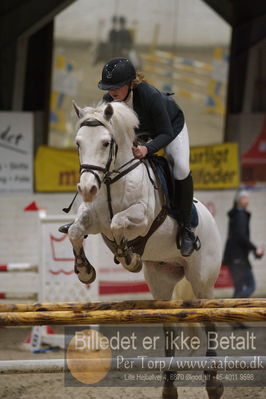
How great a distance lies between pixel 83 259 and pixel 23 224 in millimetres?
6319

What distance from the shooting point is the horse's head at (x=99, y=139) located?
3918mm

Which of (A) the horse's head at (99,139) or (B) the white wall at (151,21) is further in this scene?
(B) the white wall at (151,21)

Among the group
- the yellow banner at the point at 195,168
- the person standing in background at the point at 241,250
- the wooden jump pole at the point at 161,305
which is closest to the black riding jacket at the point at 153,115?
the wooden jump pole at the point at 161,305

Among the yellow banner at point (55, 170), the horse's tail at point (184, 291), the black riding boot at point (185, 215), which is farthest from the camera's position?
the yellow banner at point (55, 170)

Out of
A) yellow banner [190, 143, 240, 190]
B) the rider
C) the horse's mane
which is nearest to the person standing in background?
yellow banner [190, 143, 240, 190]

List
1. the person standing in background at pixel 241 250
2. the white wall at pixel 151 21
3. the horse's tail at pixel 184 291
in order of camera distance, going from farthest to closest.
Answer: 1. the white wall at pixel 151 21
2. the person standing in background at pixel 241 250
3. the horse's tail at pixel 184 291

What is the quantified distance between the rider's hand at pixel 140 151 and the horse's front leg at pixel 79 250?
0.54 meters

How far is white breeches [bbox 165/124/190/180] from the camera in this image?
15.4 ft

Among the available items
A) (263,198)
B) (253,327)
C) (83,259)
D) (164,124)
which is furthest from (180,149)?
(263,198)

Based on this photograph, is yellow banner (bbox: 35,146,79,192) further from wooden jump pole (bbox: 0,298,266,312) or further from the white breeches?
wooden jump pole (bbox: 0,298,266,312)

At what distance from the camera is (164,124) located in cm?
444

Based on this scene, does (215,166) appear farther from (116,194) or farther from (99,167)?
(99,167)

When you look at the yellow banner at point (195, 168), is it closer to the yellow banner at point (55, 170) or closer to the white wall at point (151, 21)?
the yellow banner at point (55, 170)

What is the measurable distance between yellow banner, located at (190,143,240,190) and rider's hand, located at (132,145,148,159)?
Answer: 6559 millimetres
